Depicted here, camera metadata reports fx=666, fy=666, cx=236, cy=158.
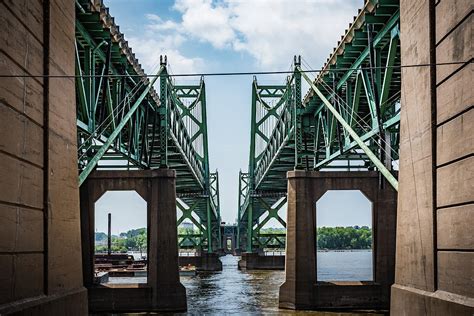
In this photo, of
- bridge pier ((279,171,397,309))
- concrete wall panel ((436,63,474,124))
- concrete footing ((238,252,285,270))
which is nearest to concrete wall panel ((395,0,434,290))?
concrete wall panel ((436,63,474,124))

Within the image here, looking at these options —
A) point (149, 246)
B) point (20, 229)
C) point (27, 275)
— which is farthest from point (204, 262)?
point (20, 229)

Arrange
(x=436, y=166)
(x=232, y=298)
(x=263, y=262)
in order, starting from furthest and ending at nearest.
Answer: (x=263, y=262)
(x=232, y=298)
(x=436, y=166)

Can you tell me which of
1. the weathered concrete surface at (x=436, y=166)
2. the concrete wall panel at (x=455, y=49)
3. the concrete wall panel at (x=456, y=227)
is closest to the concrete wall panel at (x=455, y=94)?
the weathered concrete surface at (x=436, y=166)

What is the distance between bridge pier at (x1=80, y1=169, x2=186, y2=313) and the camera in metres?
27.2

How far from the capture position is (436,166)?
11.5 metres

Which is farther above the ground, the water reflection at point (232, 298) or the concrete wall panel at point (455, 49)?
the concrete wall panel at point (455, 49)

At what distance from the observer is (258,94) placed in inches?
2916

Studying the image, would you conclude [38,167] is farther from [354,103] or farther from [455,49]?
[354,103]

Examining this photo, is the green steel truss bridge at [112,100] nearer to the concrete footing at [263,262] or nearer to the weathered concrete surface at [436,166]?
the weathered concrete surface at [436,166]

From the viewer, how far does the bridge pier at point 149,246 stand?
89.4 feet

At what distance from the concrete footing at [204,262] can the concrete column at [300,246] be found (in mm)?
41645

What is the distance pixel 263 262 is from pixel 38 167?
6096 cm

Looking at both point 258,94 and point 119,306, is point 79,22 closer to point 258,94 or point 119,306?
point 119,306

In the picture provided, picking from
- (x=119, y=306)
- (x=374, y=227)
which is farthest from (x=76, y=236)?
(x=374, y=227)
